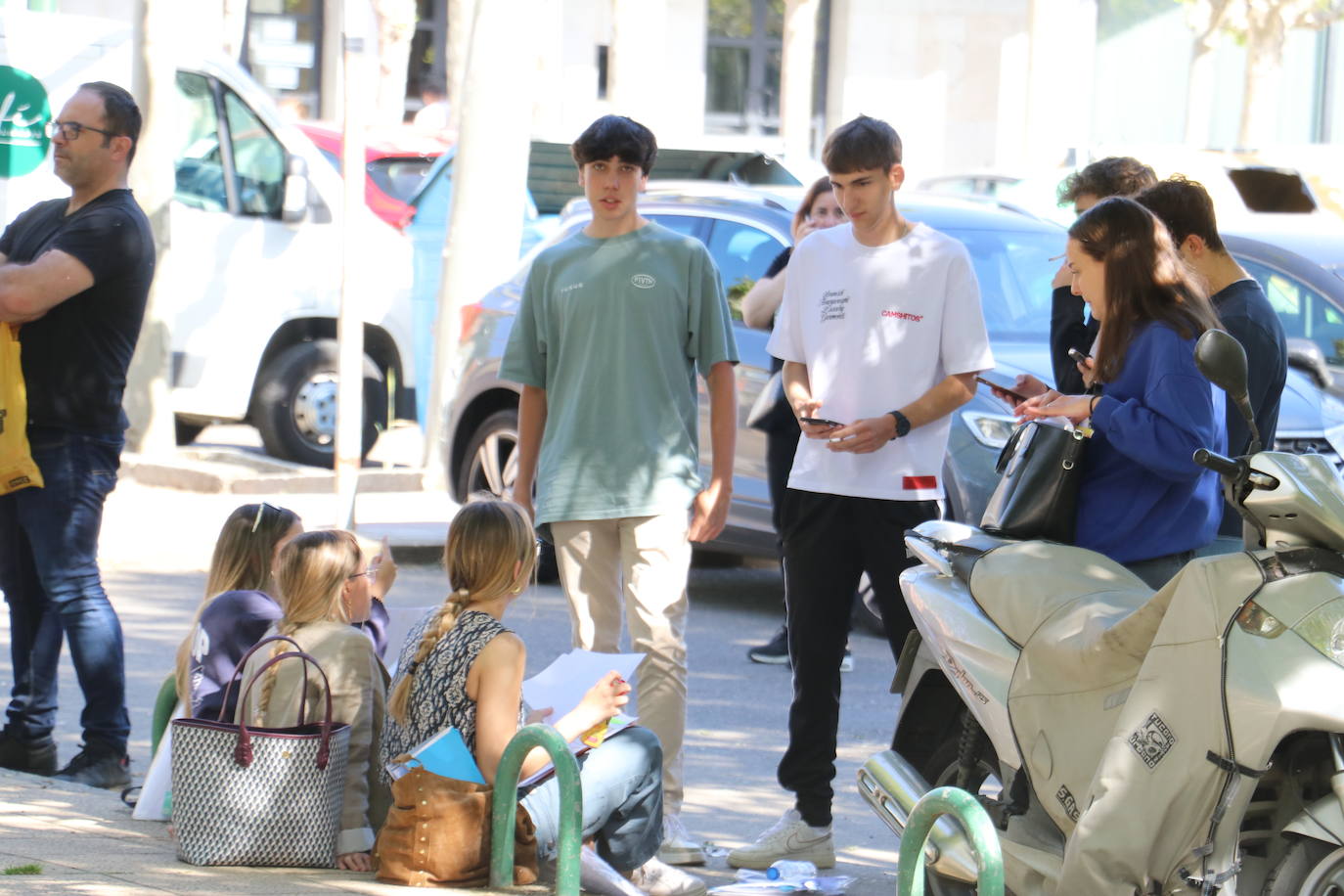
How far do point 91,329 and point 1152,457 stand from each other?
3.30 metres

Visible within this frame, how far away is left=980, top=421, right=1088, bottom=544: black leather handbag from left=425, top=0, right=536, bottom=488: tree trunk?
8.64 metres

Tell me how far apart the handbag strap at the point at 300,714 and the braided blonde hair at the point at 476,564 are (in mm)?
157

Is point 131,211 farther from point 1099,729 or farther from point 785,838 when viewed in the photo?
point 1099,729

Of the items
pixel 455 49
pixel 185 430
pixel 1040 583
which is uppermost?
pixel 455 49

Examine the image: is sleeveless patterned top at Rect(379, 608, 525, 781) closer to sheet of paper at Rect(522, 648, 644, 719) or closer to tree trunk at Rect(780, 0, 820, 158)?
sheet of paper at Rect(522, 648, 644, 719)

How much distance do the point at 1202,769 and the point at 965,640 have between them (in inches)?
31.5

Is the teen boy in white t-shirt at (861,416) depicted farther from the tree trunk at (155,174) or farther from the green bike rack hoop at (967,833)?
the tree trunk at (155,174)

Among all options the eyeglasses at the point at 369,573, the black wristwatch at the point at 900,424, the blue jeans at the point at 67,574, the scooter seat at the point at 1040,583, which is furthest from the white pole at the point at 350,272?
the scooter seat at the point at 1040,583

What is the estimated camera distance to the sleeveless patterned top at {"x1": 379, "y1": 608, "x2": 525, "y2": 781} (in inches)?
177

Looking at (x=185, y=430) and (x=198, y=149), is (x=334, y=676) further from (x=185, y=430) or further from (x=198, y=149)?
(x=185, y=430)

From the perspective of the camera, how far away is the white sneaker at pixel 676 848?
17.3 ft

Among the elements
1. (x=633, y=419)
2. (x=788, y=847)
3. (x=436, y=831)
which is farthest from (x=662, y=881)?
(x=633, y=419)

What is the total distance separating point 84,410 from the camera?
5863 millimetres

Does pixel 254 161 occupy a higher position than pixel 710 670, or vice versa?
pixel 254 161
